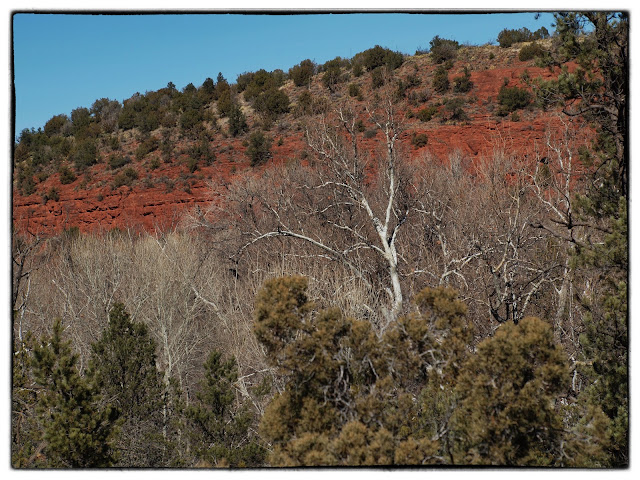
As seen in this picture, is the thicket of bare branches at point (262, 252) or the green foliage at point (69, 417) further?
the thicket of bare branches at point (262, 252)

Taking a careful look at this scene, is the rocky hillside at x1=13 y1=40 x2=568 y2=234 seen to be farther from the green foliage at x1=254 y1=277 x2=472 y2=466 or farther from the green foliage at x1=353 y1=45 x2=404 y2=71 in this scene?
the green foliage at x1=254 y1=277 x2=472 y2=466

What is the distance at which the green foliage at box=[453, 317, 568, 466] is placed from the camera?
403 cm

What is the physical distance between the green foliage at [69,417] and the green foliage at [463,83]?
2635 centimetres

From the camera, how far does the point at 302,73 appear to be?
107ft

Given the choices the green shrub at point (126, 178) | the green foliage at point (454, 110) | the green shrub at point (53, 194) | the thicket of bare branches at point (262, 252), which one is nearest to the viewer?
the thicket of bare branches at point (262, 252)

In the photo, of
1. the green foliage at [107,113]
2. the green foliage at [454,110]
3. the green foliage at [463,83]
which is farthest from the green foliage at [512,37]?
the green foliage at [107,113]

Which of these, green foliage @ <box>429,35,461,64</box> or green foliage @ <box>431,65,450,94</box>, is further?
green foliage @ <box>429,35,461,64</box>

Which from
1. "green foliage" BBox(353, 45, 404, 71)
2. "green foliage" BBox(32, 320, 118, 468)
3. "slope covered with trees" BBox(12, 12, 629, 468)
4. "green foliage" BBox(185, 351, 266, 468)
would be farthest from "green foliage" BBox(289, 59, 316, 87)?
"green foliage" BBox(32, 320, 118, 468)

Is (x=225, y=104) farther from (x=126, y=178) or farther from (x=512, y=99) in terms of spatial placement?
(x=512, y=99)

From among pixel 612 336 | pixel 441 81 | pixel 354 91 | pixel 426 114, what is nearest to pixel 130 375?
pixel 612 336

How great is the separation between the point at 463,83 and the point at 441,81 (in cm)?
127

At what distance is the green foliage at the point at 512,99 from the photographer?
83.8ft

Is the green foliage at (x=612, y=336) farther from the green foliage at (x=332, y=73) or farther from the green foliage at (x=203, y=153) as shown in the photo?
the green foliage at (x=203, y=153)

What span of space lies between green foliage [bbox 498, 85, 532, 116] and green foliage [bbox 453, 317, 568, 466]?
2382cm
